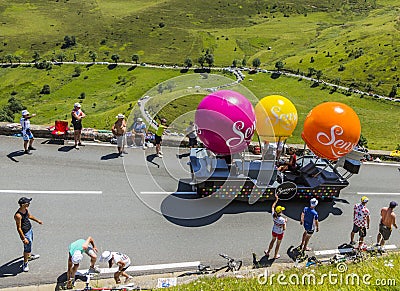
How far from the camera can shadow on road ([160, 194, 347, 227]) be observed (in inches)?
524

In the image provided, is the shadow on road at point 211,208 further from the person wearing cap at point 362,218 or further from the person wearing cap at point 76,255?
the person wearing cap at point 76,255

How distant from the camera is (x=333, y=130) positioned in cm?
1323

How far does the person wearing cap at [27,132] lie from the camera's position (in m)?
15.4

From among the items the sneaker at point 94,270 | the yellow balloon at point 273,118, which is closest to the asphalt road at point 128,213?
the sneaker at point 94,270

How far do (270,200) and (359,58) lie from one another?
103 m

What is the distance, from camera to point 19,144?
16.8 m

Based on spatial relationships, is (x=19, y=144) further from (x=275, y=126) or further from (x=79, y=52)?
(x=79, y=52)

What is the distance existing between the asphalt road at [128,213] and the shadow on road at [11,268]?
2 cm

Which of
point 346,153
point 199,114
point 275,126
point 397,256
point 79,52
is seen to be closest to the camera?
point 397,256

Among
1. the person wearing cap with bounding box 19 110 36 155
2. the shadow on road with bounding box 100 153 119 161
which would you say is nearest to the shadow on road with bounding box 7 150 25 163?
the person wearing cap with bounding box 19 110 36 155

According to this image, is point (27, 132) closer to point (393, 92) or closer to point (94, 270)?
point (94, 270)

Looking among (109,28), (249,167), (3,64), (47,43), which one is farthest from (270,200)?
(109,28)

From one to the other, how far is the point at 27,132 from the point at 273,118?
9.93m

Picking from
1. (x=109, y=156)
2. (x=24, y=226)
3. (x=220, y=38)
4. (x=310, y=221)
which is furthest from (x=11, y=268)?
(x=220, y=38)
